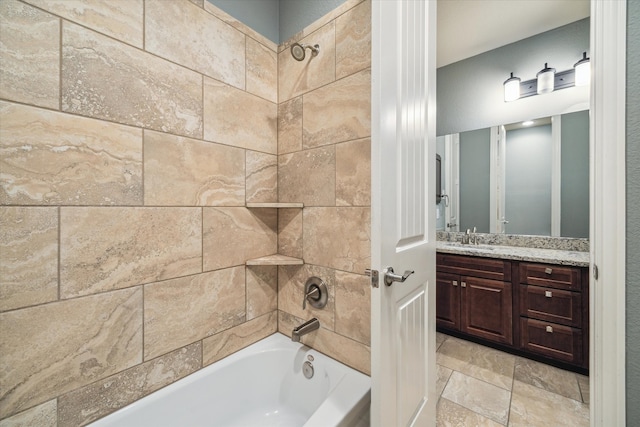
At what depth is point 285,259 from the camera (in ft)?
4.88

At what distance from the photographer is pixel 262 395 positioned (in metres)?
1.39

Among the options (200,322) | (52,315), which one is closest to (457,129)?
(200,322)

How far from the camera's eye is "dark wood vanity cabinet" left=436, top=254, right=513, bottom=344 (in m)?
2.08

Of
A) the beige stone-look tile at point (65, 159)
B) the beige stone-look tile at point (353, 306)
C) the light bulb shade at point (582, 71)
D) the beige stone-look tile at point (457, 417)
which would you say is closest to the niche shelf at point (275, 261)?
the beige stone-look tile at point (353, 306)

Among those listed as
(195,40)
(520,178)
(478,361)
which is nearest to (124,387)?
(195,40)

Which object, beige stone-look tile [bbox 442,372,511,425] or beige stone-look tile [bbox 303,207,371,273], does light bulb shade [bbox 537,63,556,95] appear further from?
beige stone-look tile [bbox 442,372,511,425]

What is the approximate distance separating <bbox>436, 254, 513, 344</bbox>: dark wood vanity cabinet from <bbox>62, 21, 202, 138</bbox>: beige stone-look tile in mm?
2310

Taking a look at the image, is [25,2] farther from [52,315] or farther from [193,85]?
[52,315]

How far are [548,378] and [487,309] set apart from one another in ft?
1.78

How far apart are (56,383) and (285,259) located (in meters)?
0.99

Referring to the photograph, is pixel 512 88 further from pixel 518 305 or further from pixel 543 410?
pixel 543 410

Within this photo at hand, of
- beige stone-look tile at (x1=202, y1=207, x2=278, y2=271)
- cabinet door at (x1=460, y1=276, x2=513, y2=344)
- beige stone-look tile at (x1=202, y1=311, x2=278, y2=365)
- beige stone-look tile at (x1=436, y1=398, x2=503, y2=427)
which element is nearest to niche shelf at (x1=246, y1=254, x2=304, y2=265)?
beige stone-look tile at (x1=202, y1=207, x2=278, y2=271)

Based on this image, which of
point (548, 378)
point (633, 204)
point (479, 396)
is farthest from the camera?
point (548, 378)

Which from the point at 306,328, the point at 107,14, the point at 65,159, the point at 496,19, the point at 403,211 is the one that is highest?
the point at 496,19
